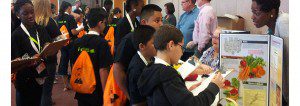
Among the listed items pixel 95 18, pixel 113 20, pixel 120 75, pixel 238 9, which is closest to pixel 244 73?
pixel 120 75

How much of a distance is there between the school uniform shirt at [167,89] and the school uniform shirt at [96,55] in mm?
1268

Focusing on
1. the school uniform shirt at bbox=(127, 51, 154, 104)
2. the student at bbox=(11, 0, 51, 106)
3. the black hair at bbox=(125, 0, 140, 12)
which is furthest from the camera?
the black hair at bbox=(125, 0, 140, 12)

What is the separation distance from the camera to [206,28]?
4.43 metres

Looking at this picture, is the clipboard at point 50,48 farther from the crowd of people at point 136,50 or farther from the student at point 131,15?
the student at point 131,15

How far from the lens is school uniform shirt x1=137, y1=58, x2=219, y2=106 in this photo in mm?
1871

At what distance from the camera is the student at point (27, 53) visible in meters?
3.17

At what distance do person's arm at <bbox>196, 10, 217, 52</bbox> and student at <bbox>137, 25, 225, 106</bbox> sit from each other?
2335 mm

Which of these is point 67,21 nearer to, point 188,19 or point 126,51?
point 188,19

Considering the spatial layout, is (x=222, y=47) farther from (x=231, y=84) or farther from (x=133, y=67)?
(x=133, y=67)

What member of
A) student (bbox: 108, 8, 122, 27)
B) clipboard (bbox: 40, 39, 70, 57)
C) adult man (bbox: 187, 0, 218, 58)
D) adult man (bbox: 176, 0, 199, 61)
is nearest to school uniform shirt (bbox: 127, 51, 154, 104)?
clipboard (bbox: 40, 39, 70, 57)

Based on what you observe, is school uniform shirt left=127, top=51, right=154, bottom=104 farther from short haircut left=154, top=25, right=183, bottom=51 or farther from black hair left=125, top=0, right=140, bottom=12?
black hair left=125, top=0, right=140, bottom=12

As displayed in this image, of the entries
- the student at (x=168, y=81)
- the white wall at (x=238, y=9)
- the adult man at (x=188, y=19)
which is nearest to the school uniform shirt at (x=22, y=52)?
the student at (x=168, y=81)

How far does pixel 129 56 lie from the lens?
9.11 ft

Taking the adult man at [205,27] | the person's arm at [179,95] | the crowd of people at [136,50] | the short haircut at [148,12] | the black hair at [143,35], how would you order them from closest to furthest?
the person's arm at [179,95] → the crowd of people at [136,50] → the black hair at [143,35] → the short haircut at [148,12] → the adult man at [205,27]
